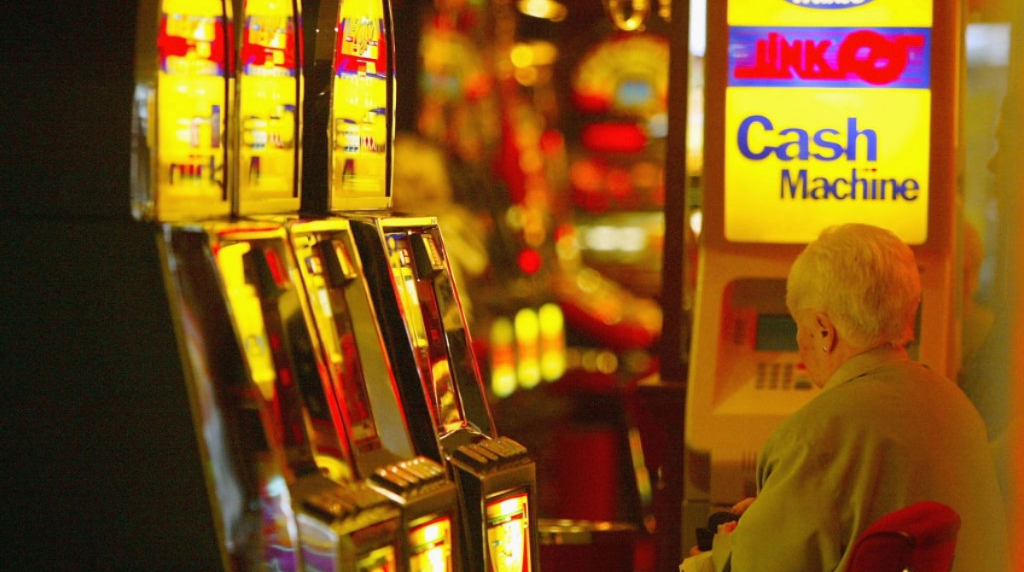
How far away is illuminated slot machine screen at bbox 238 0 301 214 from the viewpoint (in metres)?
2.37

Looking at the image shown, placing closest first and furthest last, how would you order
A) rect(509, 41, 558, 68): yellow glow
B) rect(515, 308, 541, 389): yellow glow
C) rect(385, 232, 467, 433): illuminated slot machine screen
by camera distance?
rect(385, 232, 467, 433): illuminated slot machine screen → rect(515, 308, 541, 389): yellow glow → rect(509, 41, 558, 68): yellow glow

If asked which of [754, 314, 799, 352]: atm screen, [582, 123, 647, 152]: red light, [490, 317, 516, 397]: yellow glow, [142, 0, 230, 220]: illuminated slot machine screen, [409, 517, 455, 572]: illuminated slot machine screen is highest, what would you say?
[582, 123, 647, 152]: red light

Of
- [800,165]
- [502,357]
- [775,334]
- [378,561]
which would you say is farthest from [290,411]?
[502,357]

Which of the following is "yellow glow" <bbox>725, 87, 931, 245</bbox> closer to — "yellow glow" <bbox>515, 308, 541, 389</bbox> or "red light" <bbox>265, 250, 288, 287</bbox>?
"red light" <bbox>265, 250, 288, 287</bbox>

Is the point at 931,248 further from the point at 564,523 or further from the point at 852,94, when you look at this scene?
the point at 564,523

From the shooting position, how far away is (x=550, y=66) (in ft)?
35.1

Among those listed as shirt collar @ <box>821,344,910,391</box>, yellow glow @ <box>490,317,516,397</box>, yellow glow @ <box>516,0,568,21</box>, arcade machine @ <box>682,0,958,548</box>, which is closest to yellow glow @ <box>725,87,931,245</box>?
arcade machine @ <box>682,0,958,548</box>

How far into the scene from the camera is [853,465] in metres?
2.05

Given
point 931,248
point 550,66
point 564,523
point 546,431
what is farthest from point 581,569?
point 550,66

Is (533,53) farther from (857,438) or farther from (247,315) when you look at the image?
(857,438)

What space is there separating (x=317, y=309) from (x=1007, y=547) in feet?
4.94

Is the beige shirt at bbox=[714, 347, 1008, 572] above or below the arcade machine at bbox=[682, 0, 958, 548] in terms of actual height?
below

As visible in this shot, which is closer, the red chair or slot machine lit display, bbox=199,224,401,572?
the red chair

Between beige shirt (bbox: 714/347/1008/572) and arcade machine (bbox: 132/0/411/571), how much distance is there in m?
0.72
